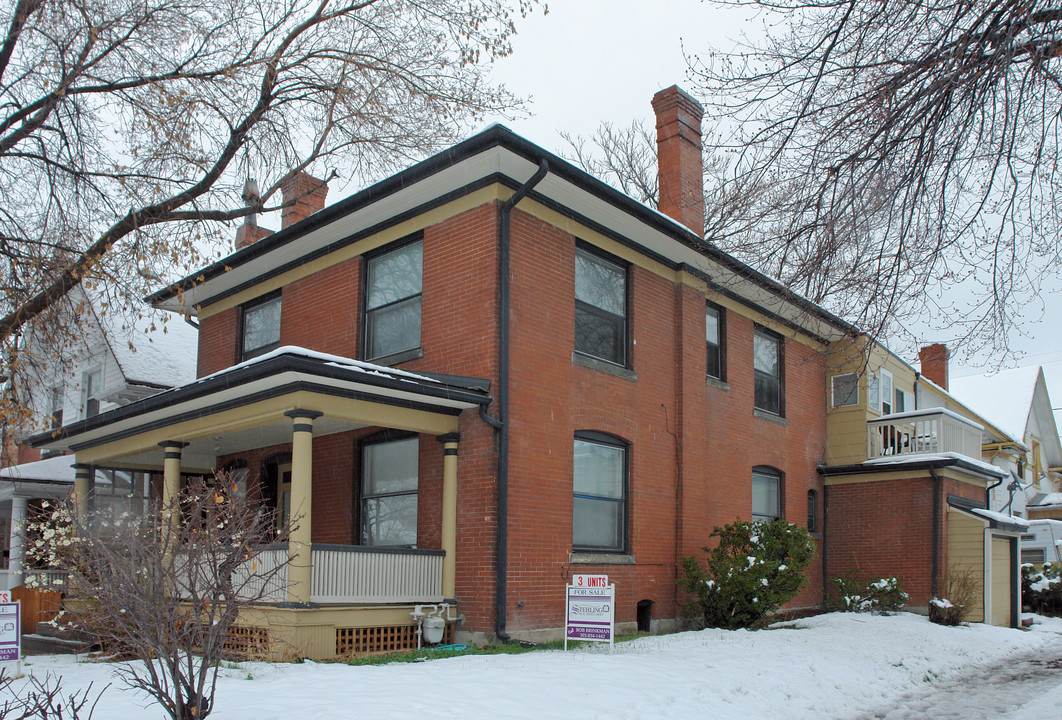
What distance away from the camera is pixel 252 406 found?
11805 millimetres

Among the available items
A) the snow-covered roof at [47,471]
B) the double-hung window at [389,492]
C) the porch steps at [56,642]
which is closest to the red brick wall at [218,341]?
the snow-covered roof at [47,471]

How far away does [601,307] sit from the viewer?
47.0 ft

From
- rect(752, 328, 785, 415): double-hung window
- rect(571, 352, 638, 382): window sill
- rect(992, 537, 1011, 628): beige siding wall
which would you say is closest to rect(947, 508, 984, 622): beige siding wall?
rect(992, 537, 1011, 628): beige siding wall

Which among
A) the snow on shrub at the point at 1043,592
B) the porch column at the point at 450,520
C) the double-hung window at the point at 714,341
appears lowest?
the snow on shrub at the point at 1043,592

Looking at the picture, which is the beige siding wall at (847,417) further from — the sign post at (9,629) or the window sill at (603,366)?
the sign post at (9,629)

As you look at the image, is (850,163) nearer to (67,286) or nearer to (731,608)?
(731,608)

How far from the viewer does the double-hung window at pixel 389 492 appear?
522 inches

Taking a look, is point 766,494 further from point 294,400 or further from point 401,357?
point 294,400

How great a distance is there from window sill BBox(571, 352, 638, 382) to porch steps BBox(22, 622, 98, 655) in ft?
25.1

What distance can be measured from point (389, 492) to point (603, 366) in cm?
374

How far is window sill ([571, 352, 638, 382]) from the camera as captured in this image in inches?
533

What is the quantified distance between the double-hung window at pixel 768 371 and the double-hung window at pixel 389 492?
8007 mm

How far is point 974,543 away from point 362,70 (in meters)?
14.5

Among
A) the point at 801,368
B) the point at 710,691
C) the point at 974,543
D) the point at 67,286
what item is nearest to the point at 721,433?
the point at 801,368
